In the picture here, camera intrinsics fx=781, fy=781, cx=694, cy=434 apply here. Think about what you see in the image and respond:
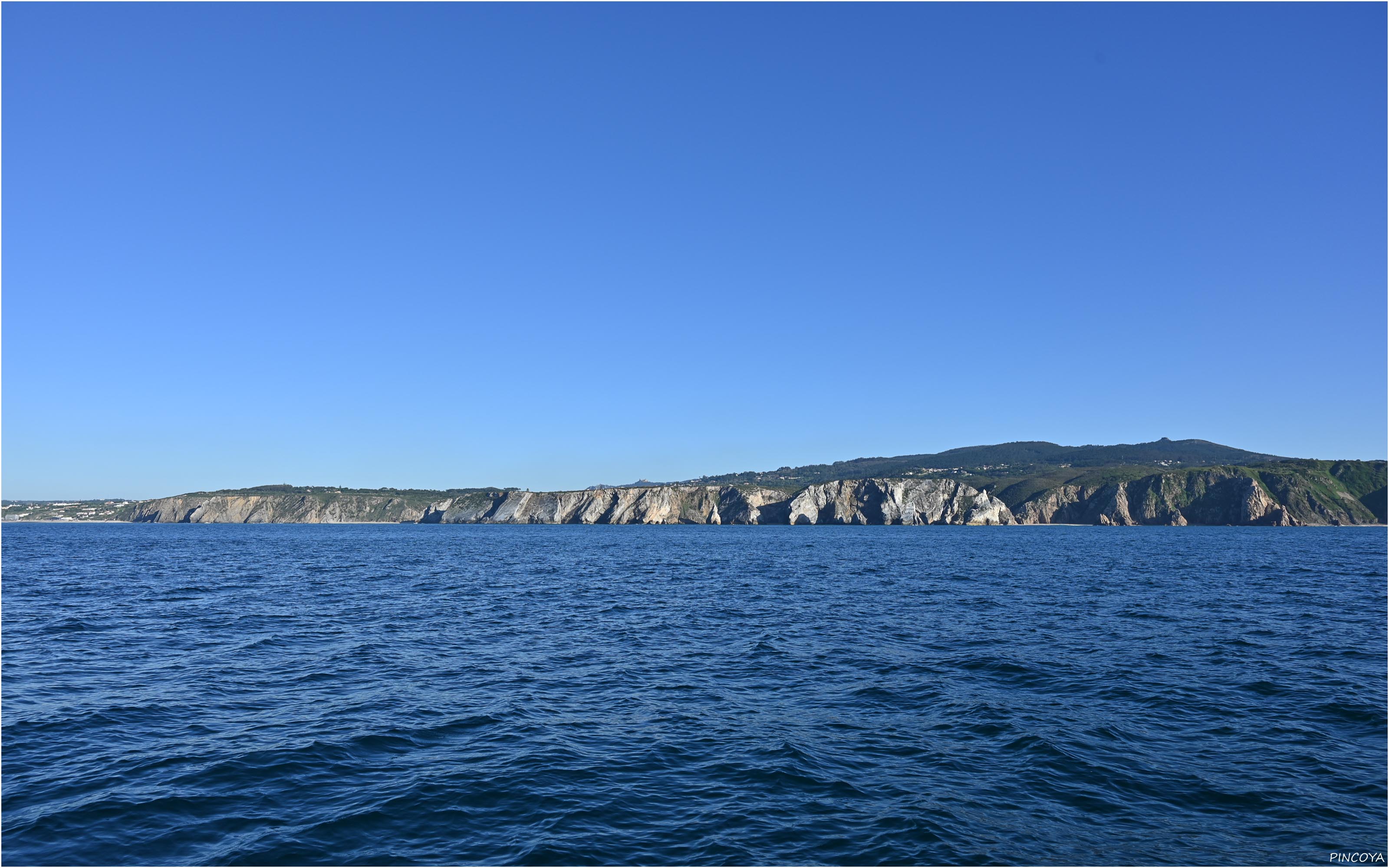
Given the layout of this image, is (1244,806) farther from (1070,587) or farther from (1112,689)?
(1070,587)

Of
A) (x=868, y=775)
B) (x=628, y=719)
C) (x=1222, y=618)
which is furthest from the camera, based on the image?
(x=1222, y=618)

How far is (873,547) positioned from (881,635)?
89.4m

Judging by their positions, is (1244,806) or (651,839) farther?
(1244,806)

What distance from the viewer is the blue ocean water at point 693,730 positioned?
14945 millimetres

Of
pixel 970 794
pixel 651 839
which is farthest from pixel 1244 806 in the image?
pixel 651 839

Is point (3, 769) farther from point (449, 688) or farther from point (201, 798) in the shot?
point (449, 688)

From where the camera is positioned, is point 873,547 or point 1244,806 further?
point 873,547

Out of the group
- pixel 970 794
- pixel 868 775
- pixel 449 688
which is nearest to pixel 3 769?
pixel 449 688

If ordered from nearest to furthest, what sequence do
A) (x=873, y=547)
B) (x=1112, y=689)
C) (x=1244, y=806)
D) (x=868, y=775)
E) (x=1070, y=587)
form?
(x=1244, y=806) → (x=868, y=775) → (x=1112, y=689) → (x=1070, y=587) → (x=873, y=547)

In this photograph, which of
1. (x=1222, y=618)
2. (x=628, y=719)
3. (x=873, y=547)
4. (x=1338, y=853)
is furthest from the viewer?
(x=873, y=547)

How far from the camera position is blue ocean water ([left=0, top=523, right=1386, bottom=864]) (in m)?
14.9

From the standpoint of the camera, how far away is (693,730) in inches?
848

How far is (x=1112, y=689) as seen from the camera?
2598 cm

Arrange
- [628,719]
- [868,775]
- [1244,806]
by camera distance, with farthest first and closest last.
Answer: [628,719]
[868,775]
[1244,806]
